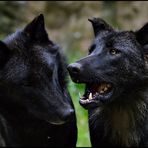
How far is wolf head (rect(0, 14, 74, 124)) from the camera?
520 centimetres

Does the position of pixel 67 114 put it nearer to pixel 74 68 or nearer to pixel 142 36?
pixel 74 68

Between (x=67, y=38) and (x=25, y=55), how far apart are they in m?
8.75

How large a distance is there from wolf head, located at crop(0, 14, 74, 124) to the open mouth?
16cm

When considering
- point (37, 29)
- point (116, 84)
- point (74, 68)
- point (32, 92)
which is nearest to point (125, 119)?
point (116, 84)

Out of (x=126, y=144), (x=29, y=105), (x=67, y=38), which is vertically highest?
(x=29, y=105)

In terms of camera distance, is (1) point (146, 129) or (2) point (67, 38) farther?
(2) point (67, 38)

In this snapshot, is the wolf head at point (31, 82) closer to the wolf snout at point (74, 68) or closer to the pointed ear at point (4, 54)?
the pointed ear at point (4, 54)

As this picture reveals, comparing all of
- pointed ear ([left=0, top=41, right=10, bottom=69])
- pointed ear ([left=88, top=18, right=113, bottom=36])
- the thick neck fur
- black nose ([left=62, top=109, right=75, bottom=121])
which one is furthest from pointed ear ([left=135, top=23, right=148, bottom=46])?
pointed ear ([left=0, top=41, right=10, bottom=69])

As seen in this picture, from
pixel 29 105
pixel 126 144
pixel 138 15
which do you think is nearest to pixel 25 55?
pixel 29 105

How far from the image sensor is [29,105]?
528 centimetres

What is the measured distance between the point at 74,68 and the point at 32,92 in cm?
45

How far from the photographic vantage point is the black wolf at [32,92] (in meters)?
5.20

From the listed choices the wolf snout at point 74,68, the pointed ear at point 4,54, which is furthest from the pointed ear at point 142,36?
the pointed ear at point 4,54

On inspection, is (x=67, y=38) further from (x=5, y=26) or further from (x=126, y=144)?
(x=126, y=144)
